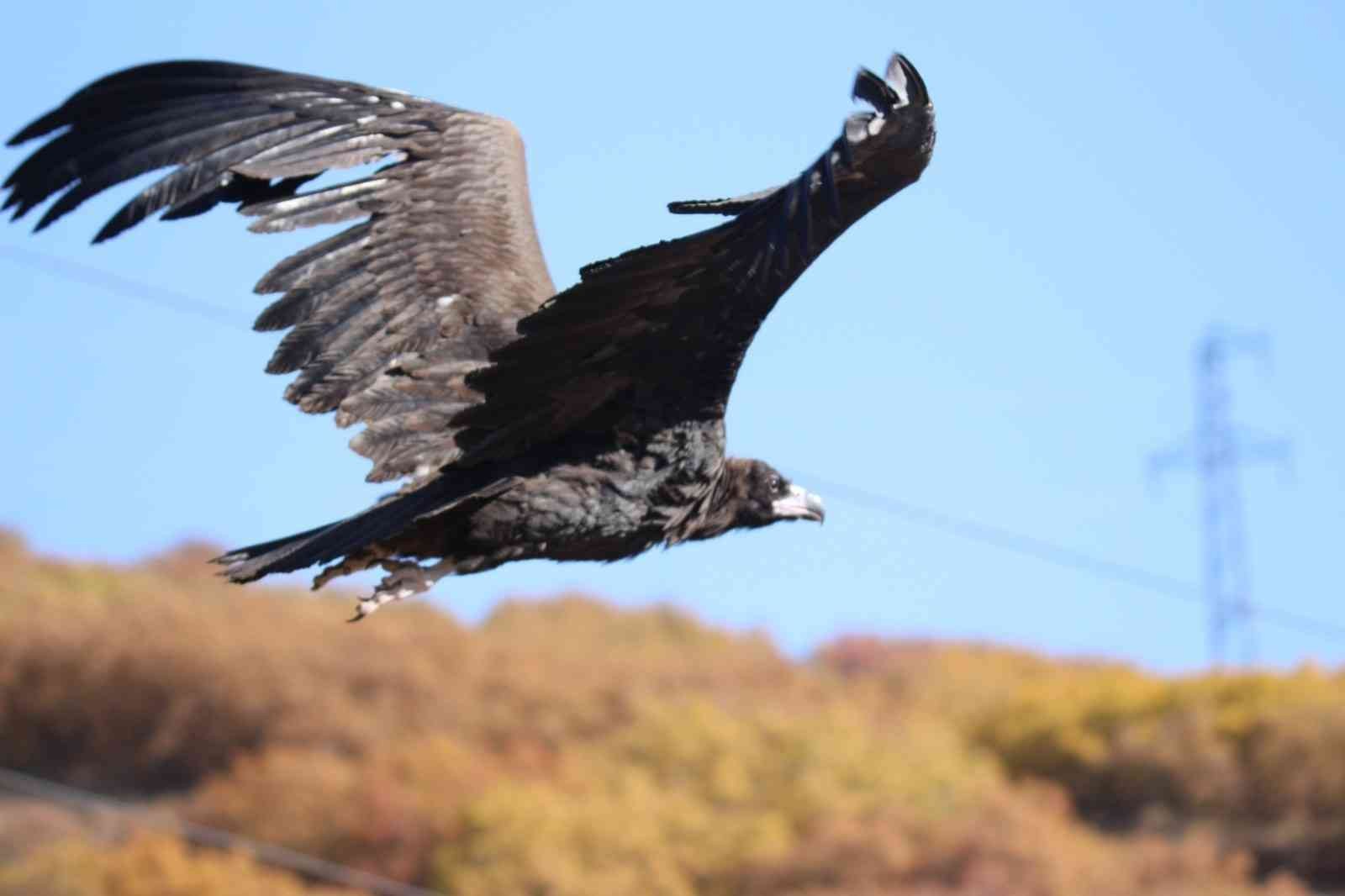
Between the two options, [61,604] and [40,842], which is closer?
[40,842]

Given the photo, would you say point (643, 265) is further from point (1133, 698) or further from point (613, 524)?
point (1133, 698)

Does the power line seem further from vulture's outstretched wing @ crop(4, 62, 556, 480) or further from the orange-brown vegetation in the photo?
vulture's outstretched wing @ crop(4, 62, 556, 480)

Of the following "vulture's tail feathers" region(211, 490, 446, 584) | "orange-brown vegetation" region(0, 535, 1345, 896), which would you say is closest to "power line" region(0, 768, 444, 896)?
"orange-brown vegetation" region(0, 535, 1345, 896)

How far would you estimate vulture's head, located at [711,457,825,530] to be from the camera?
630 centimetres

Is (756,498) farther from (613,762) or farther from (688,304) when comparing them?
(613,762)

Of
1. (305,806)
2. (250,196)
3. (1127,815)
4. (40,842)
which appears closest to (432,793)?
(305,806)

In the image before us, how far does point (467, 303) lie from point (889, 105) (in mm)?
1781

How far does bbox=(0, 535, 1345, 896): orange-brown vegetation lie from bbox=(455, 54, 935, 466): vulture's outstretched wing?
1029 centimetres

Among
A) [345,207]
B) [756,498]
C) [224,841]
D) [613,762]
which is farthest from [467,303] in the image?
[613,762]

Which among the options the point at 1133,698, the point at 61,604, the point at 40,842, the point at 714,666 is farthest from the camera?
the point at 714,666

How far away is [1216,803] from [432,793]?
645 cm

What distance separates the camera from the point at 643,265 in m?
5.08

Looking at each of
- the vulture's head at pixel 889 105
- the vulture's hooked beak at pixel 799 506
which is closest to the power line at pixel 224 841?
the vulture's hooked beak at pixel 799 506

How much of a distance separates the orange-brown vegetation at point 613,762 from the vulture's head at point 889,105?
11153 millimetres
